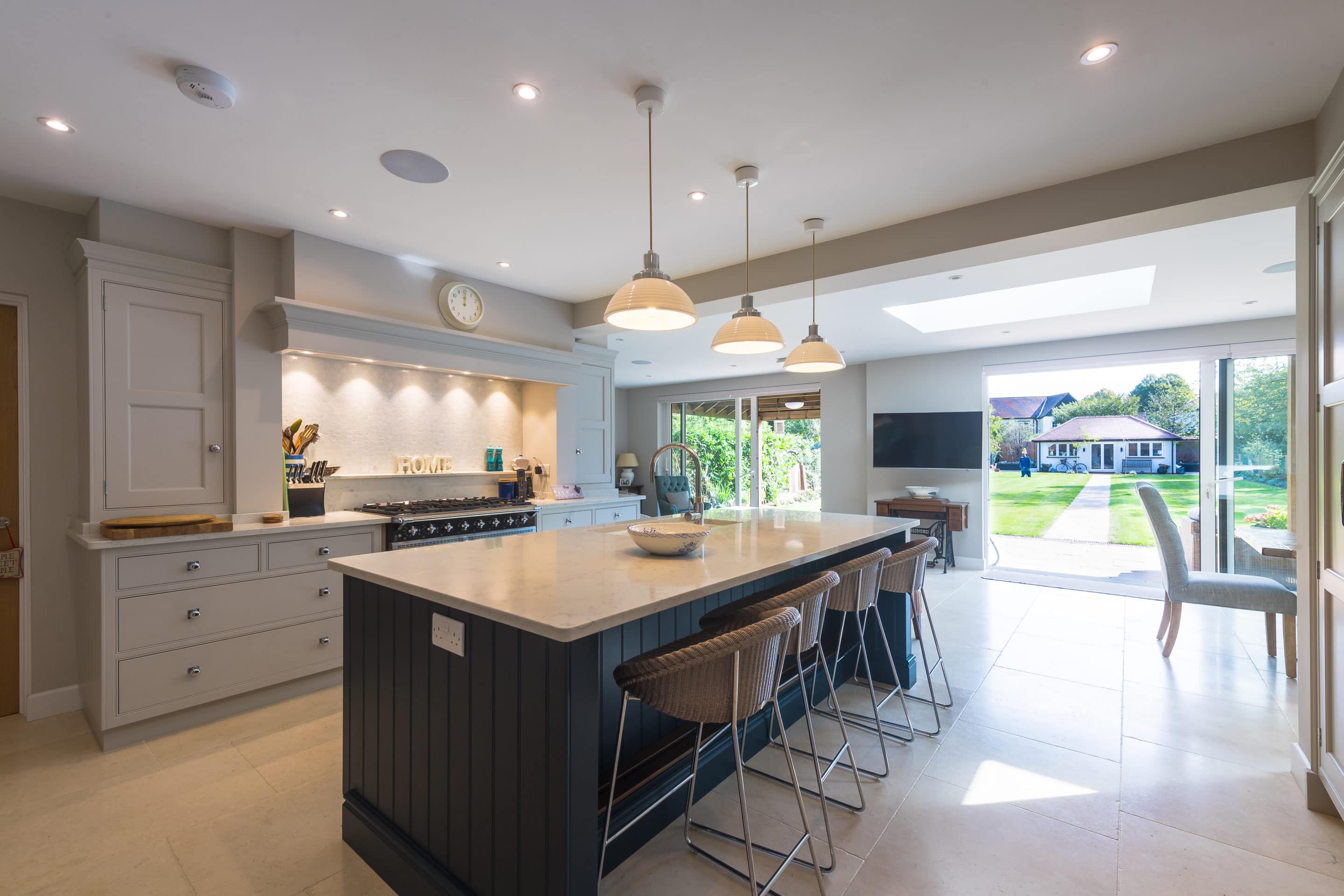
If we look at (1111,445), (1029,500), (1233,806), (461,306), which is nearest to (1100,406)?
(1111,445)

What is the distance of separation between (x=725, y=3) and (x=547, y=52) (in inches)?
22.4

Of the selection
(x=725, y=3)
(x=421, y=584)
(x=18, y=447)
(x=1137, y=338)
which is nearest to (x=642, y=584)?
(x=421, y=584)

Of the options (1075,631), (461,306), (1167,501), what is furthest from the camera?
(1167,501)

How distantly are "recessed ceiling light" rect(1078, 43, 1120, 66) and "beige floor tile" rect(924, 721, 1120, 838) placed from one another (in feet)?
8.24

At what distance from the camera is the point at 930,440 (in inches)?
265

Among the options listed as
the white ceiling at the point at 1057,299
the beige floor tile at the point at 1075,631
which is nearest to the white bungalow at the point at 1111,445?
the white ceiling at the point at 1057,299

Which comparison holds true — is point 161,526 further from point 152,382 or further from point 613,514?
point 613,514

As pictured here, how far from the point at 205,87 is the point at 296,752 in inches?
102

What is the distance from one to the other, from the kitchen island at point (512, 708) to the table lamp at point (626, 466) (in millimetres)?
7482

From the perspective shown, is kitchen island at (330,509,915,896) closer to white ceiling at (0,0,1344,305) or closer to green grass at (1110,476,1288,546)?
white ceiling at (0,0,1344,305)

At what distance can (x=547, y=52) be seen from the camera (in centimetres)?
182

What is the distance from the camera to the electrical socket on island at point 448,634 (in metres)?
1.54

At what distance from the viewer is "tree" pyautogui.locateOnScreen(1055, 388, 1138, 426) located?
571cm

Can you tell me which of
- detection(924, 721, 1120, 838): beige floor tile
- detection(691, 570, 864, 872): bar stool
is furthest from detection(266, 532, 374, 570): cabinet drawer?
detection(924, 721, 1120, 838): beige floor tile
